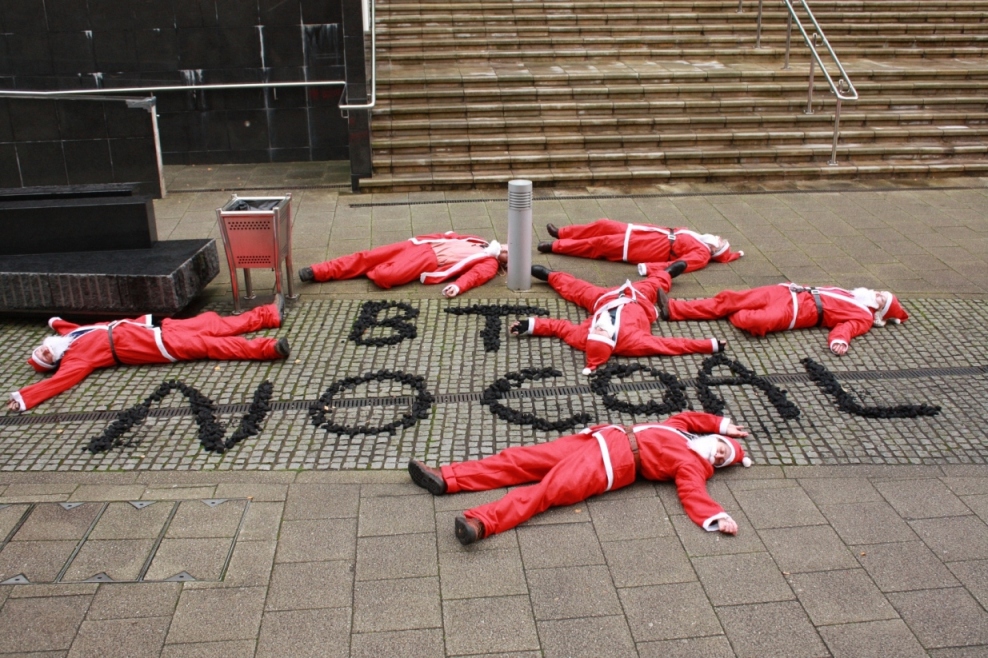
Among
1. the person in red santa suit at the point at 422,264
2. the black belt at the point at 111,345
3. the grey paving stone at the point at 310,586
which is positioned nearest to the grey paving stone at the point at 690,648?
the grey paving stone at the point at 310,586

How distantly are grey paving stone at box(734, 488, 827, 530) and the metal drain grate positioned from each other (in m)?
1.54

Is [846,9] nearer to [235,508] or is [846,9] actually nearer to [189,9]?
[189,9]

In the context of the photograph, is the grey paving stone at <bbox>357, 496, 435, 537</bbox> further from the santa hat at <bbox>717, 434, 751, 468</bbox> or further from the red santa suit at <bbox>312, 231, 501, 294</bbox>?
the red santa suit at <bbox>312, 231, 501, 294</bbox>

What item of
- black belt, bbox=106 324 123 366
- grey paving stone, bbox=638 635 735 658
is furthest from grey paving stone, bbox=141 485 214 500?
grey paving stone, bbox=638 635 735 658

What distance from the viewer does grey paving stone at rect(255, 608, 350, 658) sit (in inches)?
172

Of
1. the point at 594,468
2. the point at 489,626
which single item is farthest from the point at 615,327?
the point at 489,626

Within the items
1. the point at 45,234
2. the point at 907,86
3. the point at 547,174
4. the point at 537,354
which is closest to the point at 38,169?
the point at 45,234

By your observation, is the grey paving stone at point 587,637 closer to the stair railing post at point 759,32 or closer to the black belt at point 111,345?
the black belt at point 111,345

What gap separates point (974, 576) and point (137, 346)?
6.21 meters

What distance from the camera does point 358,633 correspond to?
14.7 ft

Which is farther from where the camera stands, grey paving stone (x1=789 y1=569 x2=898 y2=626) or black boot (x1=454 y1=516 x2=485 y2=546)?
black boot (x1=454 y1=516 x2=485 y2=546)

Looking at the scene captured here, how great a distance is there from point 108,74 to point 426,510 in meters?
10.5

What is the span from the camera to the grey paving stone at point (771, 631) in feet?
14.3

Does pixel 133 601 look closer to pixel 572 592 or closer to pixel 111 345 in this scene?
pixel 572 592
